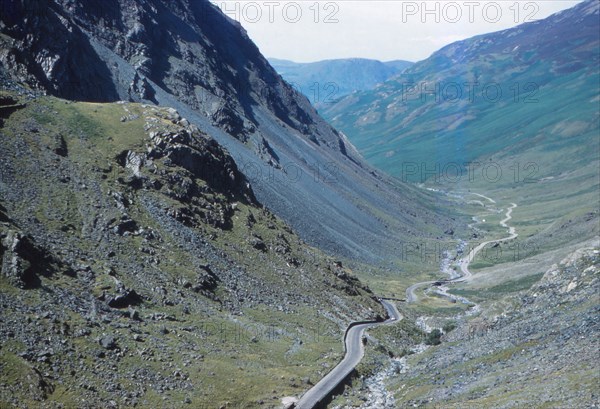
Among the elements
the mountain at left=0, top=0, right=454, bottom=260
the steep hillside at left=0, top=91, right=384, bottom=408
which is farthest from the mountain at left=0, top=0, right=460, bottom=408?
the mountain at left=0, top=0, right=454, bottom=260

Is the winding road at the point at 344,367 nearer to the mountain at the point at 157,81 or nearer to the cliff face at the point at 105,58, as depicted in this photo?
the mountain at the point at 157,81

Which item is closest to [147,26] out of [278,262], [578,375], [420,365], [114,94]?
[114,94]

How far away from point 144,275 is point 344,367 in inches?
1163

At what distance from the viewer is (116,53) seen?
540 feet

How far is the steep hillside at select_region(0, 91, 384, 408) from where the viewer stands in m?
58.5

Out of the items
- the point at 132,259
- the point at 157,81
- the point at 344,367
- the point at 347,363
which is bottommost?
the point at 347,363

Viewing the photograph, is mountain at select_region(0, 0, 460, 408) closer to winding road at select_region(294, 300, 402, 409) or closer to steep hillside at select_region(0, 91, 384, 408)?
steep hillside at select_region(0, 91, 384, 408)

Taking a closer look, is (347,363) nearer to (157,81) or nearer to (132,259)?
(132,259)

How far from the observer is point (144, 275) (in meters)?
79.1

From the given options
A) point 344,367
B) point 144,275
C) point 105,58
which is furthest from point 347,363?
point 105,58

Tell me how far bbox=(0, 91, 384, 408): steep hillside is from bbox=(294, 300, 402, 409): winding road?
6.07 feet

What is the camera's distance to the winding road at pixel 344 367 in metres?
64.9

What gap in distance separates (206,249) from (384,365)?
33172 mm

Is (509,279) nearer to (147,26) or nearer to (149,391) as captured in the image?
(149,391)
